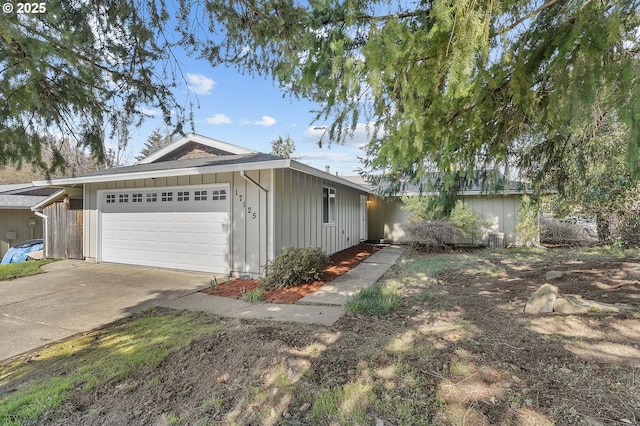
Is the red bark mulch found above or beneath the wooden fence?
beneath

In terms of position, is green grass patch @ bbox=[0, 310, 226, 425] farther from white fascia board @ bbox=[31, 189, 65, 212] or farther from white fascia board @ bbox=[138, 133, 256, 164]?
white fascia board @ bbox=[31, 189, 65, 212]

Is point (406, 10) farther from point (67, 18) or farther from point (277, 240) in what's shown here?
point (277, 240)

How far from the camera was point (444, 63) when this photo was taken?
2.43 meters

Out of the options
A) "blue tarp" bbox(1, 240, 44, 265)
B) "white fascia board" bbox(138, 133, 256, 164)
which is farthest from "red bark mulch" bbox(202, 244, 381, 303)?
"blue tarp" bbox(1, 240, 44, 265)

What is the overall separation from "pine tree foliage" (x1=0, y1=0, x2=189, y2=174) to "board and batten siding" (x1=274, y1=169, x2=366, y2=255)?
3154mm

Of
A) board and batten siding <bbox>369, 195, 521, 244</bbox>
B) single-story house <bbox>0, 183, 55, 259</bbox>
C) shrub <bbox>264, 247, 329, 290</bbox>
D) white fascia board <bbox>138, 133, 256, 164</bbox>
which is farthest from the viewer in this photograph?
single-story house <bbox>0, 183, 55, 259</bbox>

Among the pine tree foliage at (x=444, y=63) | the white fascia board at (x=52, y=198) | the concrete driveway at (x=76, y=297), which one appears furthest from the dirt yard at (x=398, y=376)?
the white fascia board at (x=52, y=198)

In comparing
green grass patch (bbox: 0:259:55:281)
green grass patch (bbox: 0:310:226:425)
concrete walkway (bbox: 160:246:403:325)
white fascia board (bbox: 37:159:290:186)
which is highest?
white fascia board (bbox: 37:159:290:186)

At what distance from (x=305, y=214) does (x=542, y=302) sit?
5512 mm

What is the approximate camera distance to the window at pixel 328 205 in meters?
9.66

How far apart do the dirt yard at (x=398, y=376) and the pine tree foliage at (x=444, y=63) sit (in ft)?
5.66

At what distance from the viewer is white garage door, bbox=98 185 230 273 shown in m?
7.40

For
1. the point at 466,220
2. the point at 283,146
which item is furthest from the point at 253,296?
the point at 283,146

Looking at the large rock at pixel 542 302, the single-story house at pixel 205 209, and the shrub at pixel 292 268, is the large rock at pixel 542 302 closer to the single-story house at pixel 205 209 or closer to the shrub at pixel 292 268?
the shrub at pixel 292 268
